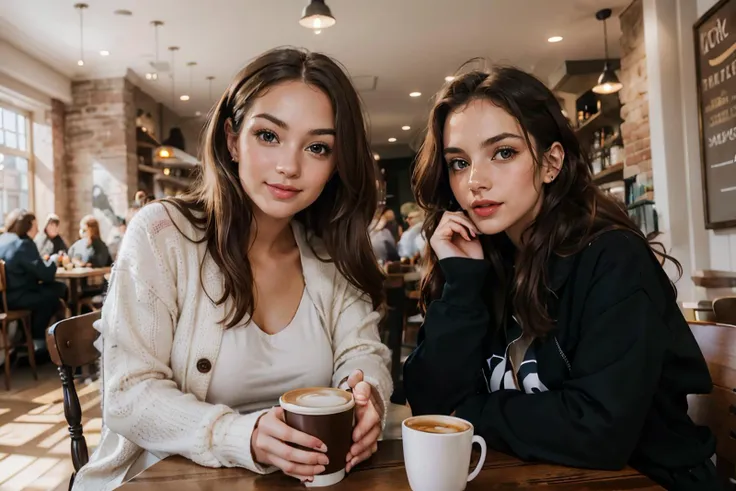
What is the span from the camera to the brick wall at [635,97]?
4.39 meters

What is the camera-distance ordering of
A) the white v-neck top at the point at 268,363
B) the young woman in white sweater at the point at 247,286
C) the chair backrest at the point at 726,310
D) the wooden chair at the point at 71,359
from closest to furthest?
the young woman in white sweater at the point at 247,286, the white v-neck top at the point at 268,363, the wooden chair at the point at 71,359, the chair backrest at the point at 726,310

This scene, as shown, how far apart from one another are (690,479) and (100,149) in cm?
756

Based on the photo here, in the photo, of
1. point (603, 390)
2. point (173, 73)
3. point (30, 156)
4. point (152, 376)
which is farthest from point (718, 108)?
point (30, 156)

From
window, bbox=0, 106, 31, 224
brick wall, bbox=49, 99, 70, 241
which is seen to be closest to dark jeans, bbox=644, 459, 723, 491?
window, bbox=0, 106, 31, 224

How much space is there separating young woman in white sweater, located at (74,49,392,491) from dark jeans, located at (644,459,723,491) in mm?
485

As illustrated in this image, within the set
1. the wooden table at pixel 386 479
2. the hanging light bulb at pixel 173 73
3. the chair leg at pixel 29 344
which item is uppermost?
the hanging light bulb at pixel 173 73

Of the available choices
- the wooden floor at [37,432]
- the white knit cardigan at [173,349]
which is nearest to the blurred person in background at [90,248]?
the wooden floor at [37,432]

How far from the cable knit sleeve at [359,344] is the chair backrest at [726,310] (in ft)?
3.64

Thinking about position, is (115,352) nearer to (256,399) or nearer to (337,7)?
(256,399)

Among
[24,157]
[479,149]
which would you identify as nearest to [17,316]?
[24,157]

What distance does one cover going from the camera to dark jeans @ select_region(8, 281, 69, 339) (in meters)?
4.73

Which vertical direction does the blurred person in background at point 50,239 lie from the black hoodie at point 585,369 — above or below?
above

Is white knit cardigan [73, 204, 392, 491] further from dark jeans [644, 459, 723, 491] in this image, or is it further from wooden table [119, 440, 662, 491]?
dark jeans [644, 459, 723, 491]

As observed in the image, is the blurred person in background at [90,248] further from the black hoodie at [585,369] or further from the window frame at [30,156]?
the black hoodie at [585,369]
